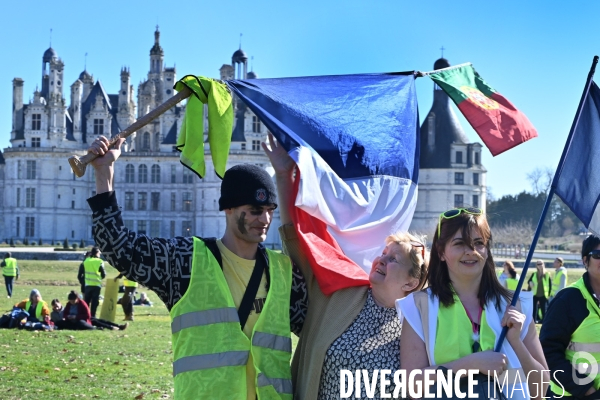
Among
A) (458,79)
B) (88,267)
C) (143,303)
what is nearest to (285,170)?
(458,79)

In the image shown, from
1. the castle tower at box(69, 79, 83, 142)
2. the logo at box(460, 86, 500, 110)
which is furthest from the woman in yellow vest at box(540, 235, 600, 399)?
the castle tower at box(69, 79, 83, 142)

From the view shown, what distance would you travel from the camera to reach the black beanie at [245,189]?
3.23m

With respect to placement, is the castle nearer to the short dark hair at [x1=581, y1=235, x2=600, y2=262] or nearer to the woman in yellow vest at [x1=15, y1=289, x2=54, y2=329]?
the woman in yellow vest at [x1=15, y1=289, x2=54, y2=329]

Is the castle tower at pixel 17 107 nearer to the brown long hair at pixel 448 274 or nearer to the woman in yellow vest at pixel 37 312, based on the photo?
the woman in yellow vest at pixel 37 312

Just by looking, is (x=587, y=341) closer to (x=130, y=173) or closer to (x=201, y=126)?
(x=201, y=126)

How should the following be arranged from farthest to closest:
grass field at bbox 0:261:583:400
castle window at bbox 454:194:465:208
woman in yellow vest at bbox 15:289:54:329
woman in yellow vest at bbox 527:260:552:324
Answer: castle window at bbox 454:194:465:208 → woman in yellow vest at bbox 527:260:552:324 → woman in yellow vest at bbox 15:289:54:329 → grass field at bbox 0:261:583:400

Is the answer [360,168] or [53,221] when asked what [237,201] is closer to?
[360,168]

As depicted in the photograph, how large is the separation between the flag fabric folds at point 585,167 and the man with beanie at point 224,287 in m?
1.22

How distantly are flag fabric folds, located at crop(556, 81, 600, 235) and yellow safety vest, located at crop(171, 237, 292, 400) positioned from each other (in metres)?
1.28

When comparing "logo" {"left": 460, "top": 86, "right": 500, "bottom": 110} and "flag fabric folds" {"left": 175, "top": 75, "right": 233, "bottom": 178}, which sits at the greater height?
"logo" {"left": 460, "top": 86, "right": 500, "bottom": 110}

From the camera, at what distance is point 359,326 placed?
309 cm

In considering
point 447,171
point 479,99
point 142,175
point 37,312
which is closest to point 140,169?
point 142,175

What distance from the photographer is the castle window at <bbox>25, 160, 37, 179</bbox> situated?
58969 millimetres

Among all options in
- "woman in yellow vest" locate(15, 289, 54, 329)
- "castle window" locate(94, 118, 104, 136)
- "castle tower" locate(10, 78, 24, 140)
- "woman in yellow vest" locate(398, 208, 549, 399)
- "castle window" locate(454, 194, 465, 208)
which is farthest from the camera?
"castle tower" locate(10, 78, 24, 140)
